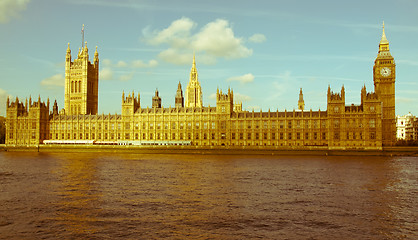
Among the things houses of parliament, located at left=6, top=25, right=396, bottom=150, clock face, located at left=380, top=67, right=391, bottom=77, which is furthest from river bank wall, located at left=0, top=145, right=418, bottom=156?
clock face, located at left=380, top=67, right=391, bottom=77

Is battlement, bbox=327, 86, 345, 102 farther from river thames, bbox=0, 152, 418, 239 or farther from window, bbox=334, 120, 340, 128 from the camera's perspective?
river thames, bbox=0, 152, 418, 239

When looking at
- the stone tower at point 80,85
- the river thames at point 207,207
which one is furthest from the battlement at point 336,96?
the stone tower at point 80,85

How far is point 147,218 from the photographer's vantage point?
29016 mm

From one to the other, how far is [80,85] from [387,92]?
395 ft

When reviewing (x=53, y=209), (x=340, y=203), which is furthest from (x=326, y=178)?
(x=53, y=209)

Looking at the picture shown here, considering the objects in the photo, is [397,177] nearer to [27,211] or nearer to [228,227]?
[228,227]

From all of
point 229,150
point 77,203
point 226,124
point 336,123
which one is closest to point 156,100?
point 226,124

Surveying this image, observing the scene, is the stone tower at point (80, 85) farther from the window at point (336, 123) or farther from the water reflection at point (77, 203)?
the water reflection at point (77, 203)

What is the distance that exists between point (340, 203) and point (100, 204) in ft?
71.3

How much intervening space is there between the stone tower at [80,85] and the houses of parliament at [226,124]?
19027mm

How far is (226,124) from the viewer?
118m

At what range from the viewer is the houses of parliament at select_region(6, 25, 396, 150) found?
349 feet

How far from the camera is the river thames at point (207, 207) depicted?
84.5 feet

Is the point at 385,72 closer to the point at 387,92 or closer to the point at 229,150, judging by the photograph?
the point at 387,92
